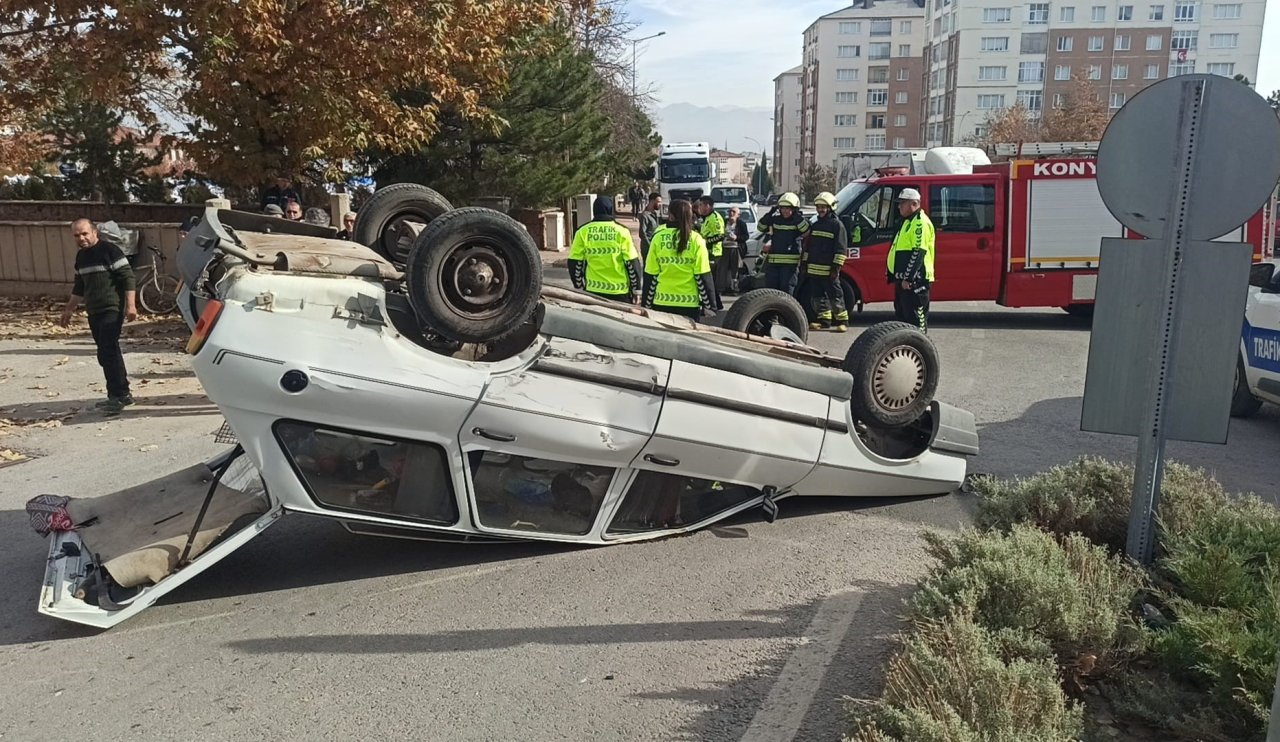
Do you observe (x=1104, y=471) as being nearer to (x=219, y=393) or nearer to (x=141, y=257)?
(x=219, y=393)

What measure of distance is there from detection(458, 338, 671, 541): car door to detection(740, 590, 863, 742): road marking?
1225mm

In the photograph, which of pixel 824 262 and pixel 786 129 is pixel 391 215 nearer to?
pixel 824 262

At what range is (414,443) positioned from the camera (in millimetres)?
4355

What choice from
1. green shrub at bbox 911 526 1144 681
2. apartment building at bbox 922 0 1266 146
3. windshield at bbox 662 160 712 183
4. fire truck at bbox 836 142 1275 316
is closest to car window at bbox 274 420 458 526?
green shrub at bbox 911 526 1144 681

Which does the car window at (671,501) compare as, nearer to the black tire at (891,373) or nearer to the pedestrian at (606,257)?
the black tire at (891,373)

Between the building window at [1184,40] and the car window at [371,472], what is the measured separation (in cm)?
8945

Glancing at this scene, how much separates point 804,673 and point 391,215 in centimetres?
351

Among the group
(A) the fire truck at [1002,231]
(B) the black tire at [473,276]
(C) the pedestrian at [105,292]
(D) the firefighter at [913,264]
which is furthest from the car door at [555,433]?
(A) the fire truck at [1002,231]

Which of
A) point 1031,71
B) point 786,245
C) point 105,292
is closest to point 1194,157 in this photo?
point 105,292

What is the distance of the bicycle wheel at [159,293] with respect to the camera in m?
13.1

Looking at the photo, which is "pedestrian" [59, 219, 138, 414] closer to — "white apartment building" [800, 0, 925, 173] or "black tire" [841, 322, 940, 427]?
"black tire" [841, 322, 940, 427]

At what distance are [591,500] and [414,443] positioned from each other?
1000 mm

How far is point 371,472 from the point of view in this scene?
4.39m

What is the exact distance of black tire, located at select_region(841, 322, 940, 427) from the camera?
552 cm
